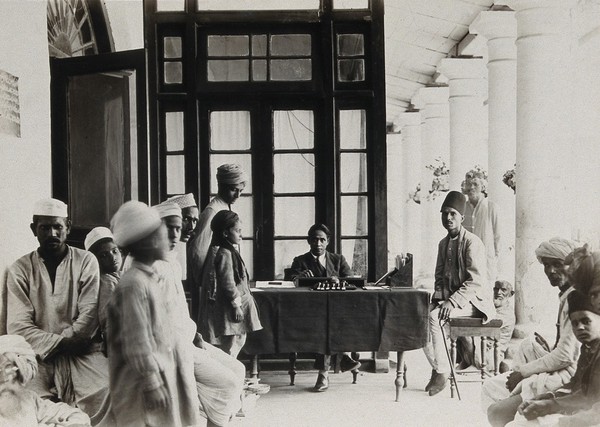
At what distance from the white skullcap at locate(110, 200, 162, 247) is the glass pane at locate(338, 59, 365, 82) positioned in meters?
4.07

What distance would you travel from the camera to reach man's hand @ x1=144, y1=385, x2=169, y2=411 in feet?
14.5

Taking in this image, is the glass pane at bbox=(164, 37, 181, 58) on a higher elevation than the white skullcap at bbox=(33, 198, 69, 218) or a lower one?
higher

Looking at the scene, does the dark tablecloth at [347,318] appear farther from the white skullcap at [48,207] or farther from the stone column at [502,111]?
the stone column at [502,111]

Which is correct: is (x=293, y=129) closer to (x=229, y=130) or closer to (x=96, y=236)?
(x=229, y=130)

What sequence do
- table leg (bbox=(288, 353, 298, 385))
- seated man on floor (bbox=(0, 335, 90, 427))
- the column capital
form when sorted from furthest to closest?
the column capital
table leg (bbox=(288, 353, 298, 385))
seated man on floor (bbox=(0, 335, 90, 427))

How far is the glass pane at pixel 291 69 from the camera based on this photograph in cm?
823

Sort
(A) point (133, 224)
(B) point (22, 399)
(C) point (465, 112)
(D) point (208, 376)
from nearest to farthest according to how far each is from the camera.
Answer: (A) point (133, 224)
(B) point (22, 399)
(D) point (208, 376)
(C) point (465, 112)

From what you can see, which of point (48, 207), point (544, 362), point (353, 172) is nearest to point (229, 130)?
point (353, 172)

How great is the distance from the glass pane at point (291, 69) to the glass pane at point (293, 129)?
330mm

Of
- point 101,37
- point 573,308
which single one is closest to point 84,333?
point 573,308

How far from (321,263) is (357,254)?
0.54 meters

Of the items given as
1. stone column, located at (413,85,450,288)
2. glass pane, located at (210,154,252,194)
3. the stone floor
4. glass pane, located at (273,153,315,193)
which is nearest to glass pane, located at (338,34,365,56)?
glass pane, located at (273,153,315,193)

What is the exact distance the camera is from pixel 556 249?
16.7ft

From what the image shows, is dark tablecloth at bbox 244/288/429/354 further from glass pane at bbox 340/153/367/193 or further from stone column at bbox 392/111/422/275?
stone column at bbox 392/111/422/275
